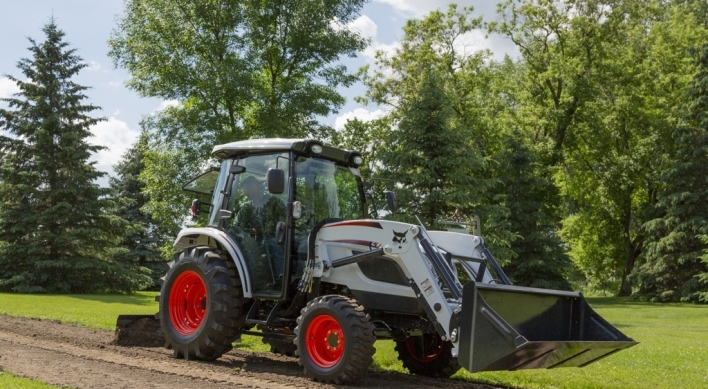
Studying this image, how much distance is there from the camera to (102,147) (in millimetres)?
32344

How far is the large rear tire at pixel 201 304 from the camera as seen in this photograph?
28.8 feet

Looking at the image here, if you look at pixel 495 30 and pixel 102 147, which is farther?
pixel 495 30

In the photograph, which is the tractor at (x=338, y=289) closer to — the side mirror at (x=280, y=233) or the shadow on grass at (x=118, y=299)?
the side mirror at (x=280, y=233)

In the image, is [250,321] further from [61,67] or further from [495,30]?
[495,30]

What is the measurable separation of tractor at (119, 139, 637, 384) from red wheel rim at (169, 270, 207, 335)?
0.01 meters

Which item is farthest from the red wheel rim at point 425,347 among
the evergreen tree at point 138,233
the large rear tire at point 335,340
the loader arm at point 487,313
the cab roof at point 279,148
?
the evergreen tree at point 138,233

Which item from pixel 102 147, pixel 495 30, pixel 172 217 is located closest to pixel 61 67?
pixel 102 147

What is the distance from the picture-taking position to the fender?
8852 mm

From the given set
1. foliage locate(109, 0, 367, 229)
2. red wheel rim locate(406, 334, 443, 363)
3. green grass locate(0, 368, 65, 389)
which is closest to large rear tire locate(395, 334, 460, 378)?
red wheel rim locate(406, 334, 443, 363)

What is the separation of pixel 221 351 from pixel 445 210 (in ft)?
47.7

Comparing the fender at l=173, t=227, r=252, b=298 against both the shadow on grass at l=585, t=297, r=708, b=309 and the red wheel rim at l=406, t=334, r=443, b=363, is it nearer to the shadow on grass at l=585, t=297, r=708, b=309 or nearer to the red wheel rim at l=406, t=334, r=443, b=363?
the red wheel rim at l=406, t=334, r=443, b=363

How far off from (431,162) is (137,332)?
42.0 feet

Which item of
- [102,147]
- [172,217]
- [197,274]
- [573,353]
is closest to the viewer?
[573,353]

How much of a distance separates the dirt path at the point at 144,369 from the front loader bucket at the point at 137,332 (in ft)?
0.69
